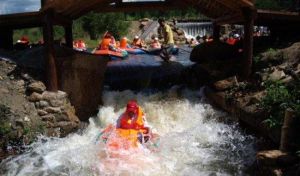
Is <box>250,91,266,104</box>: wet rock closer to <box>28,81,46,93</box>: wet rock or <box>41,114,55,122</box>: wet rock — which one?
<box>41,114,55,122</box>: wet rock

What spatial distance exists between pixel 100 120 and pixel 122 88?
2.29m

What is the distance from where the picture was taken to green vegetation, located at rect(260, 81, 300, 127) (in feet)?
27.9

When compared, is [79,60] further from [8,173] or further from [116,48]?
[116,48]

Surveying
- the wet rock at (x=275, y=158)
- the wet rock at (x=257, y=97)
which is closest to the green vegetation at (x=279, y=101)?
the wet rock at (x=257, y=97)

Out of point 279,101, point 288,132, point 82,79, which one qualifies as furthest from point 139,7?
point 288,132

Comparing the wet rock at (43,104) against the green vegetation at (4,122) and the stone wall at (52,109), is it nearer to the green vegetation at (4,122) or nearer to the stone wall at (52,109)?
the stone wall at (52,109)

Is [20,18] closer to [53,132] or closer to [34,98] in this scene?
[34,98]

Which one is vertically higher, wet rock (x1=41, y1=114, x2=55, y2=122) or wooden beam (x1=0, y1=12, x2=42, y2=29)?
wooden beam (x1=0, y1=12, x2=42, y2=29)

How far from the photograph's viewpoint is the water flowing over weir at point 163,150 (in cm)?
848

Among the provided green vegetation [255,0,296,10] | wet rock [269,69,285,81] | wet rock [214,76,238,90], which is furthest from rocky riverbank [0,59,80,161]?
green vegetation [255,0,296,10]

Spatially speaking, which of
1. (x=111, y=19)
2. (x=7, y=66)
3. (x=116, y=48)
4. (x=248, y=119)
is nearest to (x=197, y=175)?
(x=248, y=119)

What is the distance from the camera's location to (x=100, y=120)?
12.0 m

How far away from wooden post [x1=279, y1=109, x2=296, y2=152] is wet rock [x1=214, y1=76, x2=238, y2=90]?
13.3 ft

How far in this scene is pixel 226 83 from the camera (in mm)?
11906
